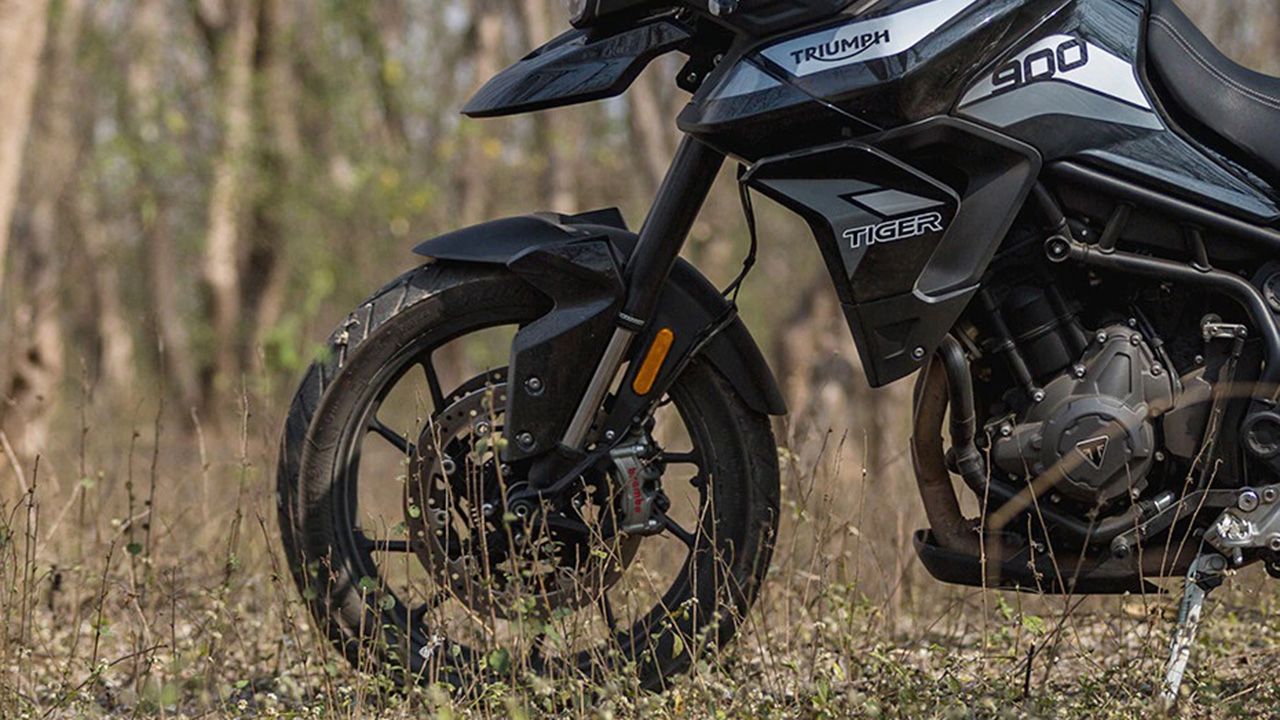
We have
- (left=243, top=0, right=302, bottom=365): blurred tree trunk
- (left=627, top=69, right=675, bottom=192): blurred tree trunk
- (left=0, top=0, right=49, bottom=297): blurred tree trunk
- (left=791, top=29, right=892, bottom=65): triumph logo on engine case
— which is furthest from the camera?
(left=627, top=69, right=675, bottom=192): blurred tree trunk

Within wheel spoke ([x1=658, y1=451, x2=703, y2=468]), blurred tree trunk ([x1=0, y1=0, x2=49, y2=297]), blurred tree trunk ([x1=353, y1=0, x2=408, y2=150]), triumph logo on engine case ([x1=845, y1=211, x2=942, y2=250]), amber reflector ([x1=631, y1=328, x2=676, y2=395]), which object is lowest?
wheel spoke ([x1=658, y1=451, x2=703, y2=468])

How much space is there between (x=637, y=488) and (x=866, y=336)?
65cm

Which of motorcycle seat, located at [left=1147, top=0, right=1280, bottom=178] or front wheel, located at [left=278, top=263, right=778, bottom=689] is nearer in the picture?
motorcycle seat, located at [left=1147, top=0, right=1280, bottom=178]

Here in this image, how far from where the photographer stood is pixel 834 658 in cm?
375

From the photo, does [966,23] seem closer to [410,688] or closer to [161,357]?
[410,688]

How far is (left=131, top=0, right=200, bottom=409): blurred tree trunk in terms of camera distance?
1611 centimetres

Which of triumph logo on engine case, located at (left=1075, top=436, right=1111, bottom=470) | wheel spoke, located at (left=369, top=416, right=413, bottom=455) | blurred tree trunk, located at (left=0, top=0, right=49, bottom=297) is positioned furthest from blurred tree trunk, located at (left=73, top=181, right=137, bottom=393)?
triumph logo on engine case, located at (left=1075, top=436, right=1111, bottom=470)

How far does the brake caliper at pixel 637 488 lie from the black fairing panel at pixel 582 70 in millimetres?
835

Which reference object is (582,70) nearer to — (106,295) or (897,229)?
(897,229)

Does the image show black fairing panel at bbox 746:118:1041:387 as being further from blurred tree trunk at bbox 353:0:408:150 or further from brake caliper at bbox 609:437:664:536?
blurred tree trunk at bbox 353:0:408:150

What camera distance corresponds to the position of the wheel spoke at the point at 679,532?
12.4ft

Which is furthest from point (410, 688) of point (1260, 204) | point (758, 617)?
point (1260, 204)

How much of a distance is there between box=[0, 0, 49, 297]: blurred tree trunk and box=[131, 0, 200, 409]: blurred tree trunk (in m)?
7.69

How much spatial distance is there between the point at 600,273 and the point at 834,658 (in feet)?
3.52
